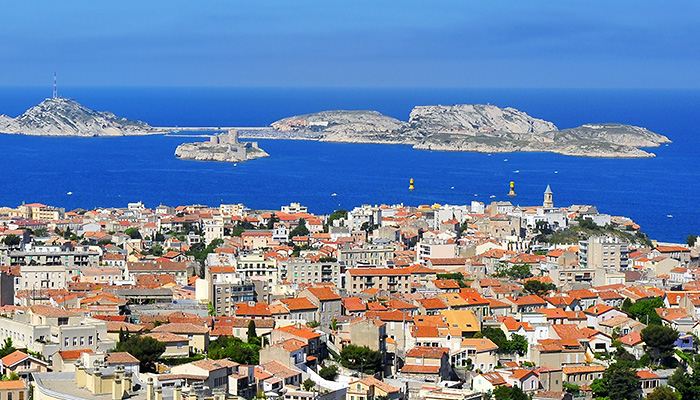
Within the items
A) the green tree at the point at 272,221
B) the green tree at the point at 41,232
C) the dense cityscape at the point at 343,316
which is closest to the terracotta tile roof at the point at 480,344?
the dense cityscape at the point at 343,316

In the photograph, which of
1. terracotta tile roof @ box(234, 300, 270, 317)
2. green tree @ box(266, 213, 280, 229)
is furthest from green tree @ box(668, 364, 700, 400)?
green tree @ box(266, 213, 280, 229)

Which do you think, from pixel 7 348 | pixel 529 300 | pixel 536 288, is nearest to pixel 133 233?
pixel 536 288

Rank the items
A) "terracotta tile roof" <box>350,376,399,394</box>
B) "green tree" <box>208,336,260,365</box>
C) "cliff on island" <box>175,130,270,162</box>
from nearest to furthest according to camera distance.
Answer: "terracotta tile roof" <box>350,376,399,394</box>, "green tree" <box>208,336,260,365</box>, "cliff on island" <box>175,130,270,162</box>

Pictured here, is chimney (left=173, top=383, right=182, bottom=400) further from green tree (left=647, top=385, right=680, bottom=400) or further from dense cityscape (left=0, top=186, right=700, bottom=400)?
green tree (left=647, top=385, right=680, bottom=400)

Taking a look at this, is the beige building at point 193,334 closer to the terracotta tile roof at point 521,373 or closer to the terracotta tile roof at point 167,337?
the terracotta tile roof at point 167,337

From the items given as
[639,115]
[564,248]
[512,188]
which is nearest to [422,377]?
[564,248]

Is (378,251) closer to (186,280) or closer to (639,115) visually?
(186,280)
